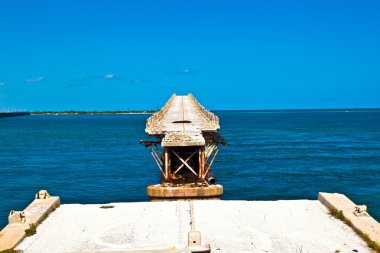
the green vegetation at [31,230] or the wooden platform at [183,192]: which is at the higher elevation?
the wooden platform at [183,192]

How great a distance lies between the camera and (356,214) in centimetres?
1631

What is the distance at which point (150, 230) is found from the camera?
51.3 feet

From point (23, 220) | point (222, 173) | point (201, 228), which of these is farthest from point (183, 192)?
point (222, 173)

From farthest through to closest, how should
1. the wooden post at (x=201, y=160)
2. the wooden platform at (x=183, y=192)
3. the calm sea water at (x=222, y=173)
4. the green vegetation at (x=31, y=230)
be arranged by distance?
the calm sea water at (x=222, y=173) → the wooden post at (x=201, y=160) → the wooden platform at (x=183, y=192) → the green vegetation at (x=31, y=230)

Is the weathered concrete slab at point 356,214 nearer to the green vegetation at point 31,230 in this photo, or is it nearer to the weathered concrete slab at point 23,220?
the green vegetation at point 31,230

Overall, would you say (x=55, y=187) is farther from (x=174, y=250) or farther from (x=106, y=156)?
(x=174, y=250)

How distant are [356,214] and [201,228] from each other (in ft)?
17.5

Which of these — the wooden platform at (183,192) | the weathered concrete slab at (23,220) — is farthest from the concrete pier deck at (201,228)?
the wooden platform at (183,192)

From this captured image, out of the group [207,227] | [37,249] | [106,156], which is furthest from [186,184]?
[106,156]

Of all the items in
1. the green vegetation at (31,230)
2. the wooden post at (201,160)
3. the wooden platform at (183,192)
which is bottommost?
the green vegetation at (31,230)

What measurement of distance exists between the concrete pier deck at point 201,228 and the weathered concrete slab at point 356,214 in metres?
0.31

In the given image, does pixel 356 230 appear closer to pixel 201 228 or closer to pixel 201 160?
pixel 201 228

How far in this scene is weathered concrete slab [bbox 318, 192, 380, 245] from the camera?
14.7m

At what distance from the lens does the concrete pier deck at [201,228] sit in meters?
14.1
